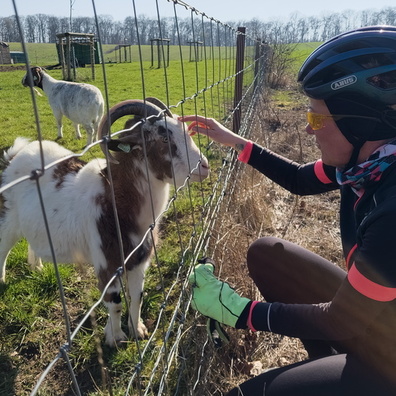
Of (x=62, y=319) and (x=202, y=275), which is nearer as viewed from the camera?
(x=202, y=275)

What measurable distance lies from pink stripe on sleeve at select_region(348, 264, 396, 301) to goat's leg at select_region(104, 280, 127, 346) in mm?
1720

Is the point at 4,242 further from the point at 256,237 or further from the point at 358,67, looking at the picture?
the point at 358,67

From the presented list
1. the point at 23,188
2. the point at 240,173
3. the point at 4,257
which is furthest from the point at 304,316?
the point at 240,173

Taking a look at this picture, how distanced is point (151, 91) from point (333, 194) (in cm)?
1084

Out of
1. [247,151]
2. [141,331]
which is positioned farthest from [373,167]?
[141,331]

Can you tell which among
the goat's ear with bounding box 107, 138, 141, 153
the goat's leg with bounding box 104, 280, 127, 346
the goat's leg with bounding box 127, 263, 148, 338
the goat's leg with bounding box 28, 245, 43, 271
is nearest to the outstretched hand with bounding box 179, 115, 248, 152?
the goat's ear with bounding box 107, 138, 141, 153

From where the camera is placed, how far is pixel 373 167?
1.74m

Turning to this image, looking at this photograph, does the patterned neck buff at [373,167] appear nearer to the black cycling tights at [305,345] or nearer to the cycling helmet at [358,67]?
the cycling helmet at [358,67]

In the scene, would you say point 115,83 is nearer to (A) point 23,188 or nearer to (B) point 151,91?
(B) point 151,91

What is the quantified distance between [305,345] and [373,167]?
131cm

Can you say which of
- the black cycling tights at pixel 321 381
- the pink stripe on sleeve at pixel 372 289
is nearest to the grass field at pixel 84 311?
the black cycling tights at pixel 321 381

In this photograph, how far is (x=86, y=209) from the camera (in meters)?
2.79

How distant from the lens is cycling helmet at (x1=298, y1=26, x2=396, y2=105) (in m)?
1.72

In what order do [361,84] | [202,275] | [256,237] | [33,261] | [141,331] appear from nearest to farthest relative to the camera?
[361,84]
[202,275]
[141,331]
[33,261]
[256,237]
